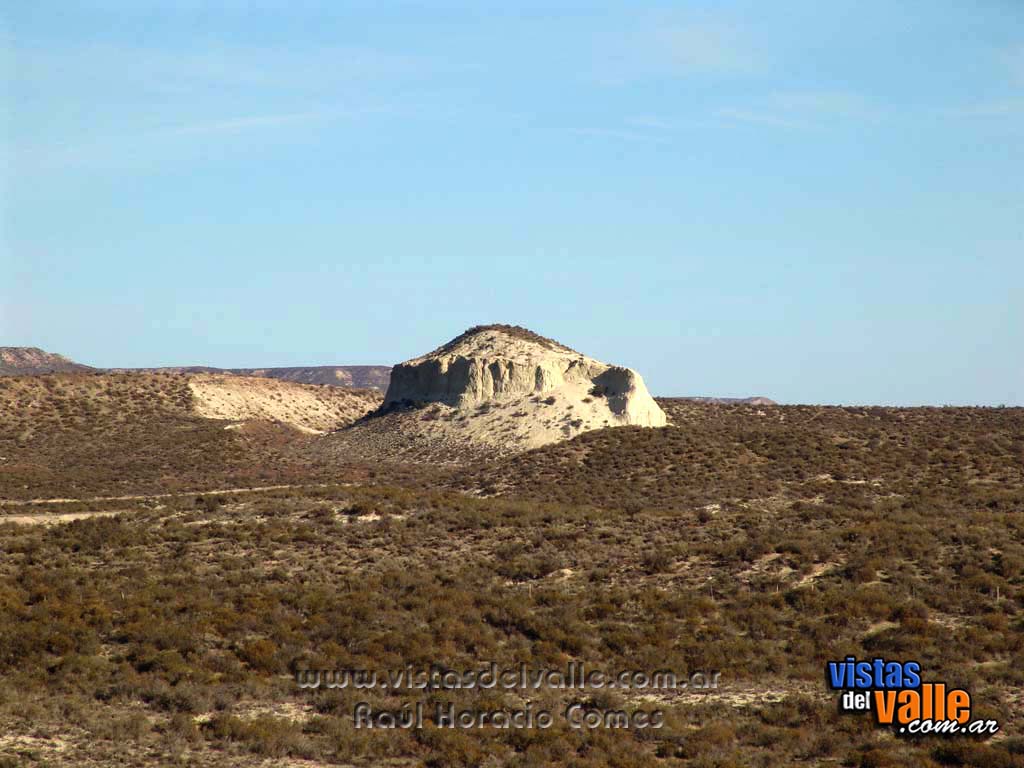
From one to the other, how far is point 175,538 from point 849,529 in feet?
75.2

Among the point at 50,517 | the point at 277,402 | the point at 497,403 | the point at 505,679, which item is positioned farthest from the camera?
the point at 277,402

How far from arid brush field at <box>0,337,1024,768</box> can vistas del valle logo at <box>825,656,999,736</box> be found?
0.50m

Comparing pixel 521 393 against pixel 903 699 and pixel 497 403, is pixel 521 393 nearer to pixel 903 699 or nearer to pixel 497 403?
pixel 497 403

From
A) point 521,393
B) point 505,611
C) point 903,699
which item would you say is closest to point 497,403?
point 521,393

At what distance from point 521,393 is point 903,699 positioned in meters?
58.1

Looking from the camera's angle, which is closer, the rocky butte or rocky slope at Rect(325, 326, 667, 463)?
rocky slope at Rect(325, 326, 667, 463)

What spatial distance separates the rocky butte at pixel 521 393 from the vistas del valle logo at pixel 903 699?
49.1 meters

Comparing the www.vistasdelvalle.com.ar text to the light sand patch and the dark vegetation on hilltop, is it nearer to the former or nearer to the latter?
the light sand patch

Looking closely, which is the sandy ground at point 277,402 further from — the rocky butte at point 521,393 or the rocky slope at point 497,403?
the rocky butte at point 521,393

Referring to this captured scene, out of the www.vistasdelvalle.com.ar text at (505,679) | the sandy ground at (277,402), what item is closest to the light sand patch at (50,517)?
the www.vistasdelvalle.com.ar text at (505,679)

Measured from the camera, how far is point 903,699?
875 inches

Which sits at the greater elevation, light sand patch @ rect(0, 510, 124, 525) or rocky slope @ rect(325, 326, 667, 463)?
rocky slope @ rect(325, 326, 667, 463)

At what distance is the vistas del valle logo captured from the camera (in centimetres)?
2100

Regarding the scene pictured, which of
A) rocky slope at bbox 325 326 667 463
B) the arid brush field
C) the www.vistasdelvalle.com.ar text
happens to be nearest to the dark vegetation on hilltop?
rocky slope at bbox 325 326 667 463
